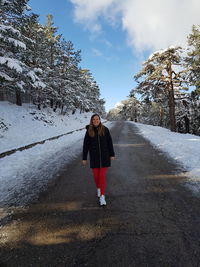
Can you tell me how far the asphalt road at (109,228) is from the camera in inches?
96.9

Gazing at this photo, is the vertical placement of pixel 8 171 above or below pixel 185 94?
below

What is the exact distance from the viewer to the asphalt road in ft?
8.07

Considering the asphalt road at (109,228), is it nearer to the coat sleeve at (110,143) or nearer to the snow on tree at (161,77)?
the coat sleeve at (110,143)

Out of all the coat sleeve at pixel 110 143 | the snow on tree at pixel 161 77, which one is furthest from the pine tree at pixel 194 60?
the coat sleeve at pixel 110 143

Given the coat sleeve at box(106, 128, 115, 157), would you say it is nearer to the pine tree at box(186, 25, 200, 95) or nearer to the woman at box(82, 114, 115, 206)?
the woman at box(82, 114, 115, 206)

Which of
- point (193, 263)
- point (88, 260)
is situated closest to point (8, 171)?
point (88, 260)

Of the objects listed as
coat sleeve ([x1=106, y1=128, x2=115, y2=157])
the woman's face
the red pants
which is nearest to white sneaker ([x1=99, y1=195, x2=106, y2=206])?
the red pants

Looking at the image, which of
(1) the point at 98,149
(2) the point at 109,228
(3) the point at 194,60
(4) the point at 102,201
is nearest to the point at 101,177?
(4) the point at 102,201

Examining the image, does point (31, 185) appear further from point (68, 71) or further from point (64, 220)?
point (68, 71)

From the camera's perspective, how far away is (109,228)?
312cm

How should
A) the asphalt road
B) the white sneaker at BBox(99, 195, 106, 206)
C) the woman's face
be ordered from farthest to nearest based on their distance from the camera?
the woman's face
the white sneaker at BBox(99, 195, 106, 206)
the asphalt road

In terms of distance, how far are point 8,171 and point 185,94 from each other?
20403 millimetres

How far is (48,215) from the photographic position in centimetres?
357

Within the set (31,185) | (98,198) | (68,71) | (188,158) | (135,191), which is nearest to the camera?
(98,198)
